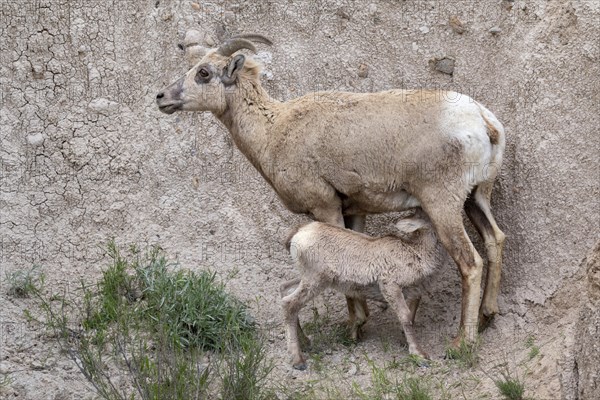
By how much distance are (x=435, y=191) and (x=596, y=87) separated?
6.00ft

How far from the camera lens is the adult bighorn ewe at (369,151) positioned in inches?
367

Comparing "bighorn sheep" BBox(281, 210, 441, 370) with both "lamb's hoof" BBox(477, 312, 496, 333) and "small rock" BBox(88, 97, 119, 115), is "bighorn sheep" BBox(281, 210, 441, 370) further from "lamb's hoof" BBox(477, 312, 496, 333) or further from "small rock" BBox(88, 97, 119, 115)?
"small rock" BBox(88, 97, 119, 115)

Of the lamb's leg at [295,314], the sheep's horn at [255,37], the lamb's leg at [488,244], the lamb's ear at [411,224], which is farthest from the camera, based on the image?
the sheep's horn at [255,37]

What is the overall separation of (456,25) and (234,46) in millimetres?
2543

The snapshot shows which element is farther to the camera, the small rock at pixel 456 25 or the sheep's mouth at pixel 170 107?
the small rock at pixel 456 25

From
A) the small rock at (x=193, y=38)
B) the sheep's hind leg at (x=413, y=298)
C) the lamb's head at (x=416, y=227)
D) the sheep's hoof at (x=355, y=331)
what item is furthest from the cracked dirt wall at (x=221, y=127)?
the lamb's head at (x=416, y=227)

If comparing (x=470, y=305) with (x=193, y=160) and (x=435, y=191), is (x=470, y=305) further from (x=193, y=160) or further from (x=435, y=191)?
(x=193, y=160)

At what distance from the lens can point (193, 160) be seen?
11445 mm

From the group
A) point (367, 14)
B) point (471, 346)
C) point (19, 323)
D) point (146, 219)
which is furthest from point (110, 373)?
point (367, 14)

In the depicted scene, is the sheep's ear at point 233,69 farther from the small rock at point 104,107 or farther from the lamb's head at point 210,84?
the small rock at point 104,107

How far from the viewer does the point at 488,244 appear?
966cm

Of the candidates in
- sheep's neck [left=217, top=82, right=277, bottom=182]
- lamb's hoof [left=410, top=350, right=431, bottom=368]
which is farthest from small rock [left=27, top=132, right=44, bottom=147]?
lamb's hoof [left=410, top=350, right=431, bottom=368]

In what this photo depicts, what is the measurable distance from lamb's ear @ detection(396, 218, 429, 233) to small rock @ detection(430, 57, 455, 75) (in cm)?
231

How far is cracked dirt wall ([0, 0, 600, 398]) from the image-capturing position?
9.90 meters
